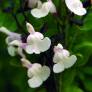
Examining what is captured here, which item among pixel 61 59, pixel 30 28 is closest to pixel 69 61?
pixel 61 59

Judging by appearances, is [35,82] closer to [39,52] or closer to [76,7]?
[39,52]

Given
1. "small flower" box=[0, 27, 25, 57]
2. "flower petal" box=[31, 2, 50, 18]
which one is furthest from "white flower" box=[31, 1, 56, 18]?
"small flower" box=[0, 27, 25, 57]

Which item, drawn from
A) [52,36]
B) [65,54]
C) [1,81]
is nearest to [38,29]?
[52,36]

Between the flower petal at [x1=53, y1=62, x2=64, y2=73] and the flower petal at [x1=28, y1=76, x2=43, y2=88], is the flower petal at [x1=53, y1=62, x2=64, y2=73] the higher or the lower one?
the higher one

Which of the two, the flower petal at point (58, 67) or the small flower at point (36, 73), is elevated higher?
the flower petal at point (58, 67)

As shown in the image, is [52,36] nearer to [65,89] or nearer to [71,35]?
[71,35]

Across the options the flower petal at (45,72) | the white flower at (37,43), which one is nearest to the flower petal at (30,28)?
the white flower at (37,43)

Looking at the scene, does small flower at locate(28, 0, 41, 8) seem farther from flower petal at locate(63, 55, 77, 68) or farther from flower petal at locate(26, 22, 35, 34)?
flower petal at locate(63, 55, 77, 68)

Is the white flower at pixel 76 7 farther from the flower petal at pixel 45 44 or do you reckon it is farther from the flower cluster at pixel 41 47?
the flower petal at pixel 45 44
